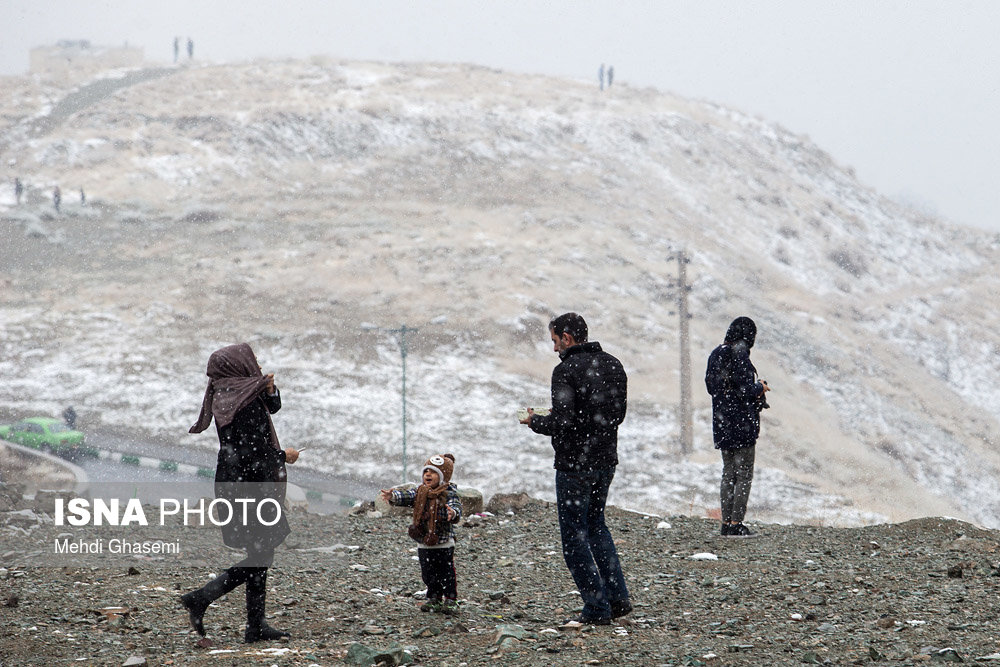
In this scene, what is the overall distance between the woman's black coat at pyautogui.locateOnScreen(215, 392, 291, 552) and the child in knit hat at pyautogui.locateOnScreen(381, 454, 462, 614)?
3.19ft

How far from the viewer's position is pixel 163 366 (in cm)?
4584

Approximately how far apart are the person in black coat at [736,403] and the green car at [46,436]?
1316 inches

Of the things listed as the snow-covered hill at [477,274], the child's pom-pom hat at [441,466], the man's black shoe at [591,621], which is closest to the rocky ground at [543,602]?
the man's black shoe at [591,621]

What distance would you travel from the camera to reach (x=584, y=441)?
614 centimetres

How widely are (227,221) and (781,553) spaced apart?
5728 cm

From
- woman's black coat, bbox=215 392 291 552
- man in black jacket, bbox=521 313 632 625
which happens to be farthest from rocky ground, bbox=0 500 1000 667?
woman's black coat, bbox=215 392 291 552

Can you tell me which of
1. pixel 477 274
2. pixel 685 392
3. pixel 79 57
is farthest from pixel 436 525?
pixel 79 57

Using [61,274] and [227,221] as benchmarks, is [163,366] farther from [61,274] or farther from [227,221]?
[227,221]

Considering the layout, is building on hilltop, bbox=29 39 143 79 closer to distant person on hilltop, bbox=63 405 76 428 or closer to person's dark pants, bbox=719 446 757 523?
distant person on hilltop, bbox=63 405 76 428

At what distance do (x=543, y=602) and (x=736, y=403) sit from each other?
122 inches

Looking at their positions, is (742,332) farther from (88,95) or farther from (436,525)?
(88,95)

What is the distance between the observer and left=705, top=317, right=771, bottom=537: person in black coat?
Result: 9.38 metres

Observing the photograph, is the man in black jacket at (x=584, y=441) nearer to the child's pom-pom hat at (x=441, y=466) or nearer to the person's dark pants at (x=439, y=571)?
the child's pom-pom hat at (x=441, y=466)

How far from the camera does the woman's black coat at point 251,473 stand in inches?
231
